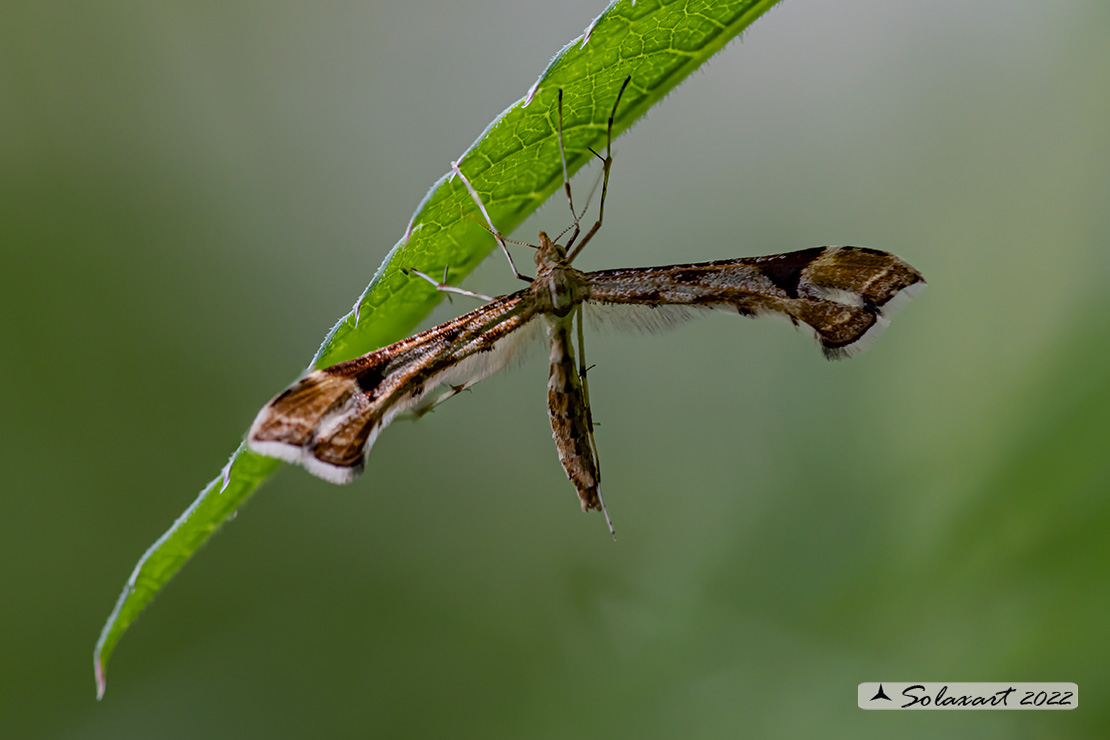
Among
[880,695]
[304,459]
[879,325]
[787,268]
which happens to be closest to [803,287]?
[787,268]

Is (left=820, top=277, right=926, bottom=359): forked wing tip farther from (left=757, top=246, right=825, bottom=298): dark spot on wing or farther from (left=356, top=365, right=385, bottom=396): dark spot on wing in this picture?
(left=356, top=365, right=385, bottom=396): dark spot on wing

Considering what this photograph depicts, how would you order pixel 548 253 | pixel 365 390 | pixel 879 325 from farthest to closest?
1. pixel 548 253
2. pixel 879 325
3. pixel 365 390

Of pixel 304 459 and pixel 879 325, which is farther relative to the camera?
pixel 879 325

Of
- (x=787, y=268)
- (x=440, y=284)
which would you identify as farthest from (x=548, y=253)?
(x=787, y=268)

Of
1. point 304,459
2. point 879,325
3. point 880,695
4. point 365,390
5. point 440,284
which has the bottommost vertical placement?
point 880,695

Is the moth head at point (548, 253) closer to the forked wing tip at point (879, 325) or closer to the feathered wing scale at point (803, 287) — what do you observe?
the feathered wing scale at point (803, 287)

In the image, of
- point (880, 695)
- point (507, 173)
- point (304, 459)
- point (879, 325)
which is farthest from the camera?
point (880, 695)

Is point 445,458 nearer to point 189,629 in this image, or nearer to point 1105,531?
point 189,629

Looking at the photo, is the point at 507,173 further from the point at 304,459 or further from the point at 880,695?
the point at 880,695

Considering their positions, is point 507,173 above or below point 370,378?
above
